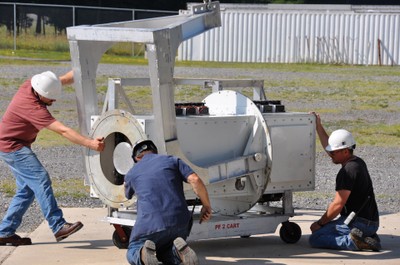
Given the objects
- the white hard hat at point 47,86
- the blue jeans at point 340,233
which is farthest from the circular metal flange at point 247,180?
the white hard hat at point 47,86

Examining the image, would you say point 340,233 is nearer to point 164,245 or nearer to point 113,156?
point 164,245

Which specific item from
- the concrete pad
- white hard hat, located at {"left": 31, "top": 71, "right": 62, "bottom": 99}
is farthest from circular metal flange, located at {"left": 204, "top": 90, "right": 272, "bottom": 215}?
white hard hat, located at {"left": 31, "top": 71, "right": 62, "bottom": 99}

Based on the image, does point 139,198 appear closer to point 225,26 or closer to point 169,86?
point 169,86

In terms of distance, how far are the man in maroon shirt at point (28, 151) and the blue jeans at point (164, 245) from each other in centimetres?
141

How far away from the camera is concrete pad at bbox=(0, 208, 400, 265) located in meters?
9.73

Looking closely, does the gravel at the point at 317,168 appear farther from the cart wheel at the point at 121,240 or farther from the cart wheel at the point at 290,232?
the cart wheel at the point at 290,232

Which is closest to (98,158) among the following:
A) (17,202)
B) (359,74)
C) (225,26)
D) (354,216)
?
(17,202)

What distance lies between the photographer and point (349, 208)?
33.8ft

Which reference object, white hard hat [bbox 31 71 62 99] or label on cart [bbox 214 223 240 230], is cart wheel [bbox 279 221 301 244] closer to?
label on cart [bbox 214 223 240 230]

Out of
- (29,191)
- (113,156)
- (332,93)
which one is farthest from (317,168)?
(332,93)

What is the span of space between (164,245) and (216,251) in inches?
59.3

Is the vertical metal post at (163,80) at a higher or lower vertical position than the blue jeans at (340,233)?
higher

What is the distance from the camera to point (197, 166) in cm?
979

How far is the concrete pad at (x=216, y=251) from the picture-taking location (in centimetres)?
973
